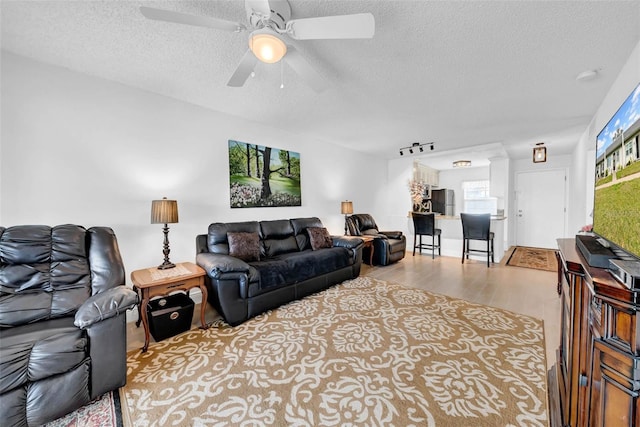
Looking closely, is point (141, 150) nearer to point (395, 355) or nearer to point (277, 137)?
point (277, 137)

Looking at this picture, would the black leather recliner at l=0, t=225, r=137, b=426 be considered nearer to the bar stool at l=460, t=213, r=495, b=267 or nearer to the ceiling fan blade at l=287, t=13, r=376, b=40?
the ceiling fan blade at l=287, t=13, r=376, b=40

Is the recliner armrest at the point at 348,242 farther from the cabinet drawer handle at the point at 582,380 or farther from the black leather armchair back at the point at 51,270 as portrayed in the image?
the cabinet drawer handle at the point at 582,380

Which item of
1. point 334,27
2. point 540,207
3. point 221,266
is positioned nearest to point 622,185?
point 334,27

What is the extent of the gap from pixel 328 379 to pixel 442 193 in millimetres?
6733

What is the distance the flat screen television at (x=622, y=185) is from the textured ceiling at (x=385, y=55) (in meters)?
0.90

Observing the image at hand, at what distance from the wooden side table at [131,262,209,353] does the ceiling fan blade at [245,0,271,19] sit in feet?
7.05

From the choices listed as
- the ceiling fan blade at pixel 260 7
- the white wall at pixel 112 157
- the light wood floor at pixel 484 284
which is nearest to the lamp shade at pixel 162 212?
the white wall at pixel 112 157

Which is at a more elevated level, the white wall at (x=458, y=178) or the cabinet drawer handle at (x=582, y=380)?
the white wall at (x=458, y=178)

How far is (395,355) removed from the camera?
201 cm

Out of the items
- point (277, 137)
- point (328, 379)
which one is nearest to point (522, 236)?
point (277, 137)

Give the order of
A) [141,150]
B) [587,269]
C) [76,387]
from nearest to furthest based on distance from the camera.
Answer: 1. [587,269]
2. [76,387]
3. [141,150]

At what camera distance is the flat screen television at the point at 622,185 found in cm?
108

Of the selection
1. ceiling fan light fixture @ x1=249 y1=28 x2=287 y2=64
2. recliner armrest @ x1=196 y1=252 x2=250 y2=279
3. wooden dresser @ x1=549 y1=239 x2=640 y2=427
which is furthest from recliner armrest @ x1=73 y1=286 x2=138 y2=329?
wooden dresser @ x1=549 y1=239 x2=640 y2=427

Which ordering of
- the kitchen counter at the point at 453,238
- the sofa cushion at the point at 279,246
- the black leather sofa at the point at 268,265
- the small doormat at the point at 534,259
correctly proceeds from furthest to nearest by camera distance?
the kitchen counter at the point at 453,238
the small doormat at the point at 534,259
the sofa cushion at the point at 279,246
the black leather sofa at the point at 268,265
